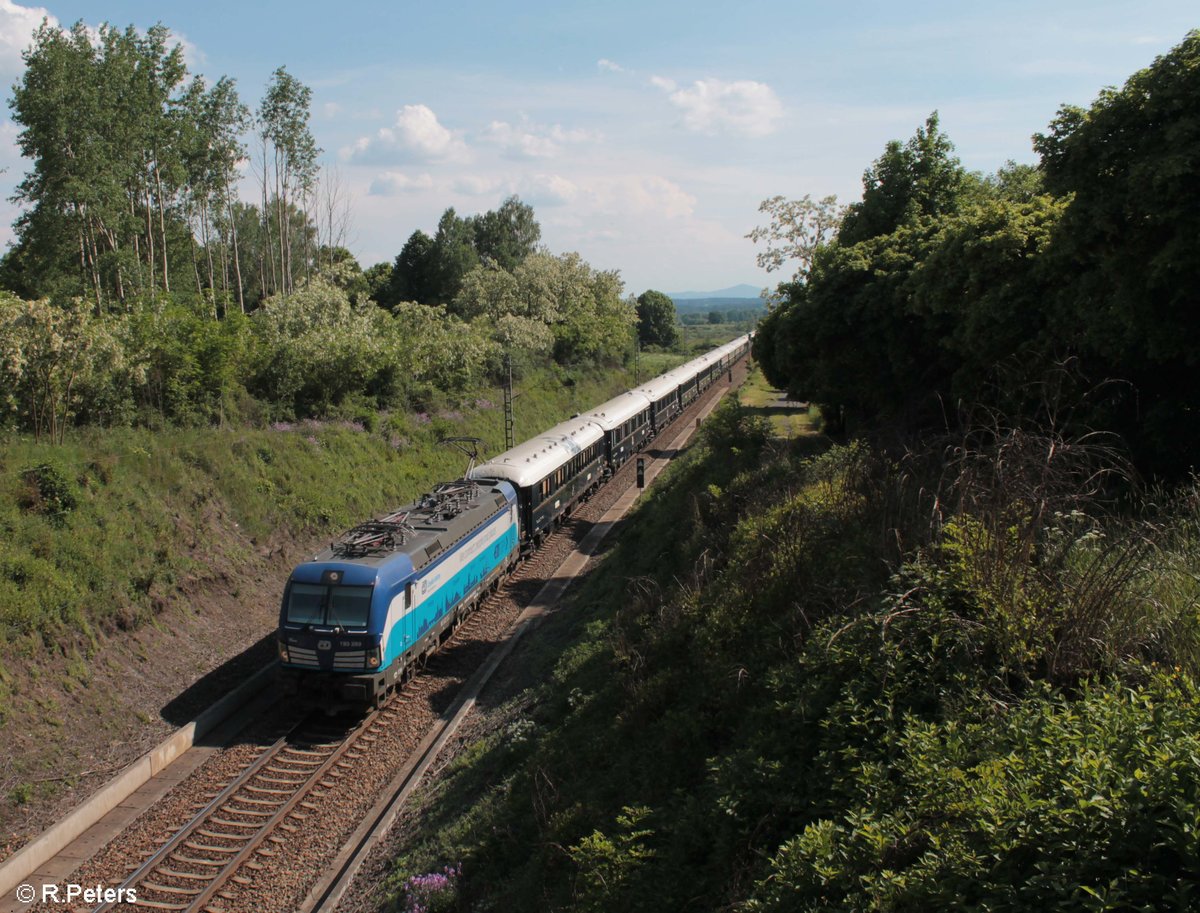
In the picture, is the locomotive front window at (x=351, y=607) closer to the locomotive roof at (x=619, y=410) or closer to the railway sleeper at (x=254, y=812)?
the railway sleeper at (x=254, y=812)

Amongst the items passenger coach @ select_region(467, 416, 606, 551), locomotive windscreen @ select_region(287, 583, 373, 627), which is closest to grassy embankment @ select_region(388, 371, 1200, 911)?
locomotive windscreen @ select_region(287, 583, 373, 627)

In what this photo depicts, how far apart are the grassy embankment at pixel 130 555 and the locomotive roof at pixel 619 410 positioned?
29.9 ft

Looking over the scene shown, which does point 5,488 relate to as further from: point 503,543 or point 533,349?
point 533,349

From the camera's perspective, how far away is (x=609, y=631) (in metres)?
15.4

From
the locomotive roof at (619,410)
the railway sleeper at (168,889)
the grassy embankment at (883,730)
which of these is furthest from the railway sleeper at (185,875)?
the locomotive roof at (619,410)

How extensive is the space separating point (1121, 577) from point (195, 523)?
19.6 metres

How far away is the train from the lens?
46.2ft

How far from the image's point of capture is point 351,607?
14.1 m

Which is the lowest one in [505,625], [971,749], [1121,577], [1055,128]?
[505,625]

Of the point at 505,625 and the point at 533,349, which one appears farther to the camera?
the point at 533,349

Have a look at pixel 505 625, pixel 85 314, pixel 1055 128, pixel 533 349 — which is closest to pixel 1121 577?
pixel 1055 128

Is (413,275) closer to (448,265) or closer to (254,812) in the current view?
(448,265)

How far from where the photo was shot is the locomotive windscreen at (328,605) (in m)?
14.0

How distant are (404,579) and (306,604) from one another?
1.70 metres
